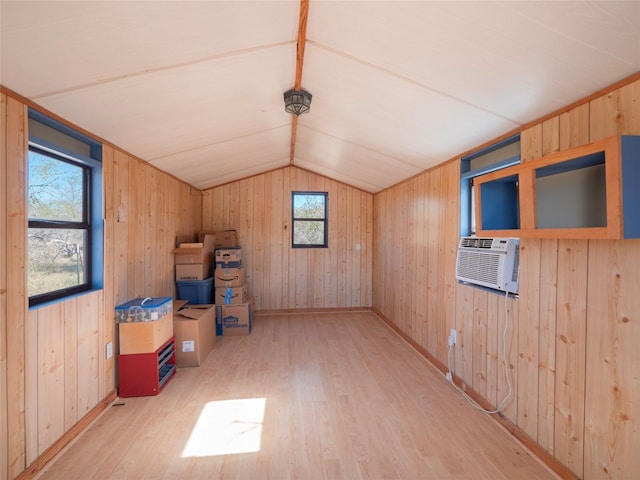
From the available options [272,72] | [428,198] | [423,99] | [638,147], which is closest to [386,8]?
[423,99]

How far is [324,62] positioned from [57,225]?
6.77 ft

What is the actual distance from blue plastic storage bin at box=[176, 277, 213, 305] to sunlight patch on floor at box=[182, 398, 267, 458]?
5.93ft

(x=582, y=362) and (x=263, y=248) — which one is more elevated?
(x=263, y=248)

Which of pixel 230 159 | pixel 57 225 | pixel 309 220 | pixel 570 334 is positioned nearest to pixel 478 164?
pixel 570 334

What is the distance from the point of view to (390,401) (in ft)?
7.72

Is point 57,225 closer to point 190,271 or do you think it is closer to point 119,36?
point 119,36

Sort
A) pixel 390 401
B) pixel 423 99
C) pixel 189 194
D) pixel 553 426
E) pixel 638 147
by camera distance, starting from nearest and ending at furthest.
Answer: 1. pixel 638 147
2. pixel 553 426
3. pixel 423 99
4. pixel 390 401
5. pixel 189 194

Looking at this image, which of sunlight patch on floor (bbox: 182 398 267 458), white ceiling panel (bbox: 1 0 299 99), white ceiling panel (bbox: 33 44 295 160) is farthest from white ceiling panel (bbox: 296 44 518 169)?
sunlight patch on floor (bbox: 182 398 267 458)

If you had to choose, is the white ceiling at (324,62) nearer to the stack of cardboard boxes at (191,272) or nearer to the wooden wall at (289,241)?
the stack of cardboard boxes at (191,272)

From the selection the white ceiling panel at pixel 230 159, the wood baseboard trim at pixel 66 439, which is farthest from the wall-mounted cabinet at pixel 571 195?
the wood baseboard trim at pixel 66 439

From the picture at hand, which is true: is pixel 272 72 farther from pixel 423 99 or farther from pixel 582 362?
pixel 582 362

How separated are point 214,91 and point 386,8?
50.2 inches

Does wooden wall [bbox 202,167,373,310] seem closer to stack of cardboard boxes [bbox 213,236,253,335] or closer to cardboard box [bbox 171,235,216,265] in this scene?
stack of cardboard boxes [bbox 213,236,253,335]

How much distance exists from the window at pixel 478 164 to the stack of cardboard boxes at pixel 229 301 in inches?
115
